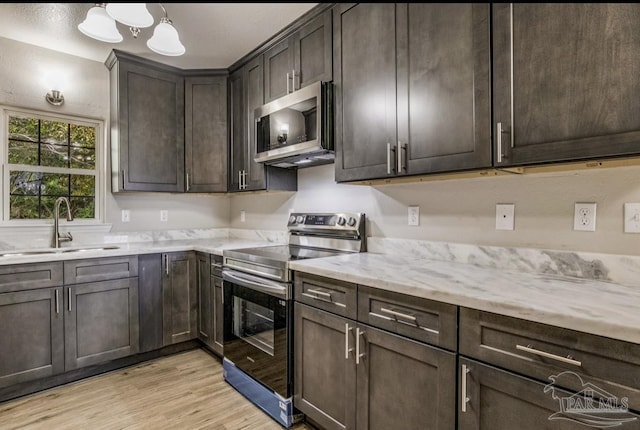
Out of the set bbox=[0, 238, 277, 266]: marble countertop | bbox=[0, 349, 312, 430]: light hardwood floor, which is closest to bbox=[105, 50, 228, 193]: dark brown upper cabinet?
bbox=[0, 238, 277, 266]: marble countertop

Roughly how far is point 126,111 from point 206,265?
1.46 metres

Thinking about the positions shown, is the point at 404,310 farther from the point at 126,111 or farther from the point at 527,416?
the point at 126,111

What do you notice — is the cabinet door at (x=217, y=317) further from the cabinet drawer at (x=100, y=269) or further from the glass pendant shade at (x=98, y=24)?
the glass pendant shade at (x=98, y=24)

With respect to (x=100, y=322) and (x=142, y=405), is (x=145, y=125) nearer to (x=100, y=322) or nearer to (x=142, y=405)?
(x=100, y=322)

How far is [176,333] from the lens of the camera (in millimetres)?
2785

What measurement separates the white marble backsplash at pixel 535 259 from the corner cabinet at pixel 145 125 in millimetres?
2148

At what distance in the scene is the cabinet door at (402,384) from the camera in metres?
1.21

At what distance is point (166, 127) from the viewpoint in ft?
9.91

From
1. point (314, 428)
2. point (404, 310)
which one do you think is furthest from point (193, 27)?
point (314, 428)

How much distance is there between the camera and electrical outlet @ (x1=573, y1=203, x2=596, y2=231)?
4.52 feet

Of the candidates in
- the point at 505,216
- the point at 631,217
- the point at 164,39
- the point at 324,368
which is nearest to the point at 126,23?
the point at 164,39

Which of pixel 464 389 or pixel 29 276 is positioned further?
pixel 29 276

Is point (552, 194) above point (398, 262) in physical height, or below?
above

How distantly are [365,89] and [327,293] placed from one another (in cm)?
112
